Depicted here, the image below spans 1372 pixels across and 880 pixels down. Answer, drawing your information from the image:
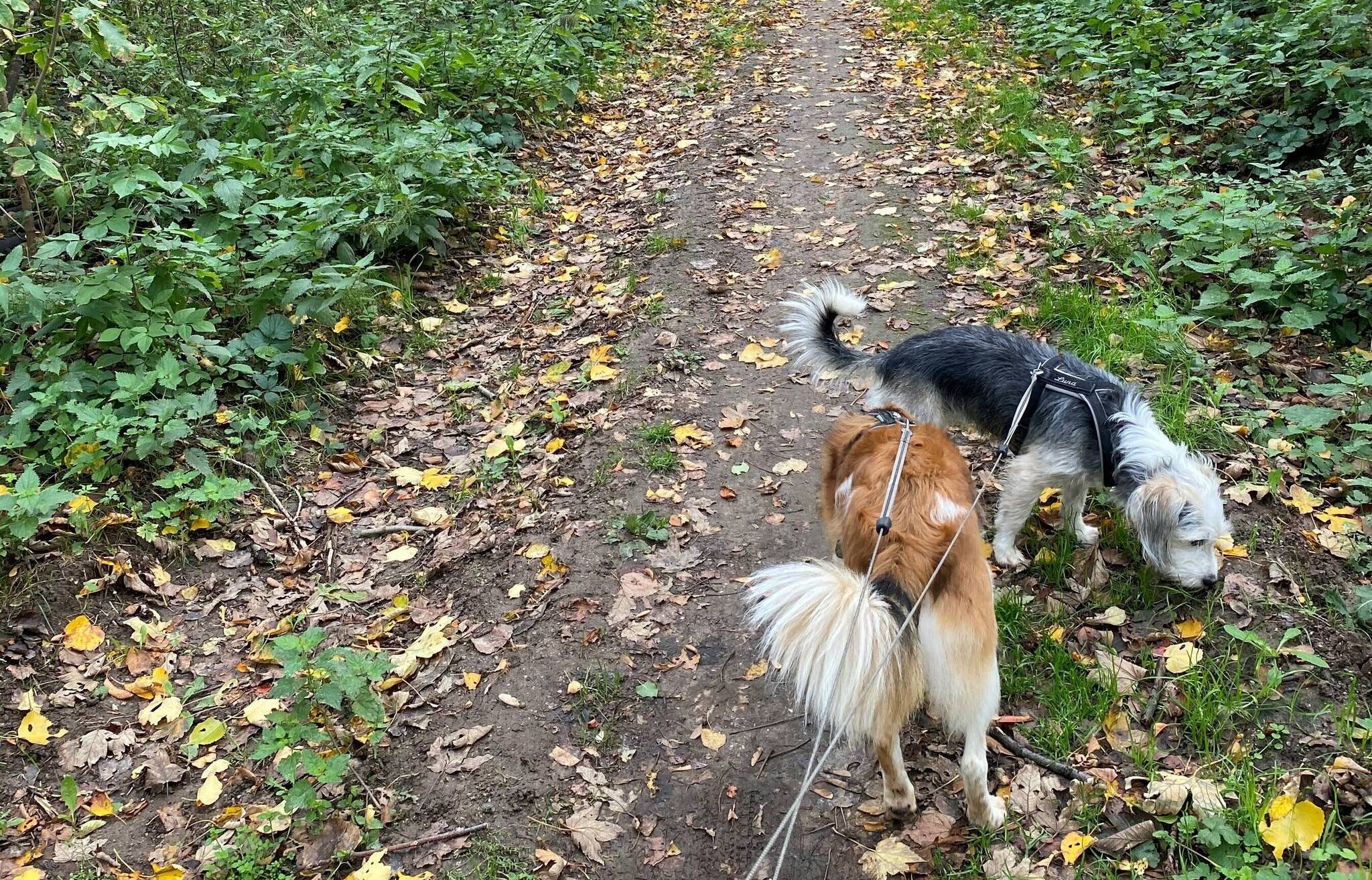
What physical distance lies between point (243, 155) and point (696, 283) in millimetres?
3956

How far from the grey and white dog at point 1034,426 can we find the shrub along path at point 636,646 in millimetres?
281

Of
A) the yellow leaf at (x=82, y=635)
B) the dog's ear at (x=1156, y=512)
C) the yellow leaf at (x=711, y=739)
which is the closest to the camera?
the dog's ear at (x=1156, y=512)

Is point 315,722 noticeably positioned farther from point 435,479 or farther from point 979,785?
point 979,785

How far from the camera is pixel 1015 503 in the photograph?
407 centimetres

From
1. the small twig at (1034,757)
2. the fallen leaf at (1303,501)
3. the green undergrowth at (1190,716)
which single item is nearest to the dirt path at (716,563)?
the small twig at (1034,757)

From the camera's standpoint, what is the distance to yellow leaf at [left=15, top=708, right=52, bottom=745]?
3799 mm

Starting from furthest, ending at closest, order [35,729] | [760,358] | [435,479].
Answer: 1. [760,358]
2. [435,479]
3. [35,729]

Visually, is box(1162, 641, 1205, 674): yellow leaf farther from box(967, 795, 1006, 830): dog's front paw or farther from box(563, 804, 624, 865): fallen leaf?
box(563, 804, 624, 865): fallen leaf

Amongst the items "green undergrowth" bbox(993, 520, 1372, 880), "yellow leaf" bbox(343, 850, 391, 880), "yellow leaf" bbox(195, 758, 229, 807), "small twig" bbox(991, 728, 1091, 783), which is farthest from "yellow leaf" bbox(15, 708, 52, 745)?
"small twig" bbox(991, 728, 1091, 783)

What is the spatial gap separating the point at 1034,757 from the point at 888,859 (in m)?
0.74

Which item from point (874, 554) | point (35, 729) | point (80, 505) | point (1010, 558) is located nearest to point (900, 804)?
point (874, 554)

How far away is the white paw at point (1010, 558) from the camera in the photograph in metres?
4.14

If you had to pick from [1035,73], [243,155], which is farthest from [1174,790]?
[1035,73]

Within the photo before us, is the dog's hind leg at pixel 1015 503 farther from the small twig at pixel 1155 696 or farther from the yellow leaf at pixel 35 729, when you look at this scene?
the yellow leaf at pixel 35 729
